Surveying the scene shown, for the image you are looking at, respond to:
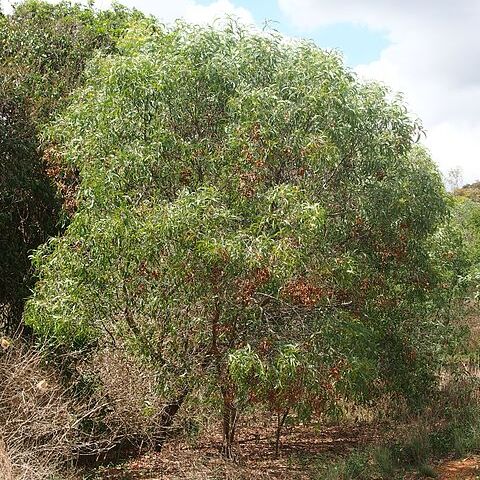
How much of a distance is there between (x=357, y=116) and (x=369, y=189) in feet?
3.11

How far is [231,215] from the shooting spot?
22.3ft

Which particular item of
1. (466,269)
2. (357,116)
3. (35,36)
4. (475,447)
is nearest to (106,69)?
(357,116)

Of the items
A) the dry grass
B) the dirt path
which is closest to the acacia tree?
the dry grass

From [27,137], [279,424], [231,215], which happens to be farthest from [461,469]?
[27,137]

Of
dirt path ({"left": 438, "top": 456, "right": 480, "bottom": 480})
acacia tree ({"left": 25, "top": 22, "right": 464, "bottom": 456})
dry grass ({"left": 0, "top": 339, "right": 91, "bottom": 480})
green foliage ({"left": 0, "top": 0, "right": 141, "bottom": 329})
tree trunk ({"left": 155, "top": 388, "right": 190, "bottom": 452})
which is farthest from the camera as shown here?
green foliage ({"left": 0, "top": 0, "right": 141, "bottom": 329})

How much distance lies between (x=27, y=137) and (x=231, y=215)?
5.28m

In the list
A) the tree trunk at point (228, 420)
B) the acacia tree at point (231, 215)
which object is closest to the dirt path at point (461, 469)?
the acacia tree at point (231, 215)

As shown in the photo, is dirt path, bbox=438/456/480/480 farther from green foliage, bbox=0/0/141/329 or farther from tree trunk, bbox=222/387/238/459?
green foliage, bbox=0/0/141/329

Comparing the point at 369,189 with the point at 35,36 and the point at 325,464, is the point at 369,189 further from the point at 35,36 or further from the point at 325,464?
the point at 35,36

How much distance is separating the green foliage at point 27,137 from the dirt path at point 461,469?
6.34 metres

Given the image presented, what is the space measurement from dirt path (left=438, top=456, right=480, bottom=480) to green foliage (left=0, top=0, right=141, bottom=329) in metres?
6.34

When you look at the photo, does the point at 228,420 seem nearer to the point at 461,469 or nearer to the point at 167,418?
the point at 167,418

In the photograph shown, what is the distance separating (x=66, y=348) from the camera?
31.0ft

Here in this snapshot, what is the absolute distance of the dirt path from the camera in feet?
29.9
